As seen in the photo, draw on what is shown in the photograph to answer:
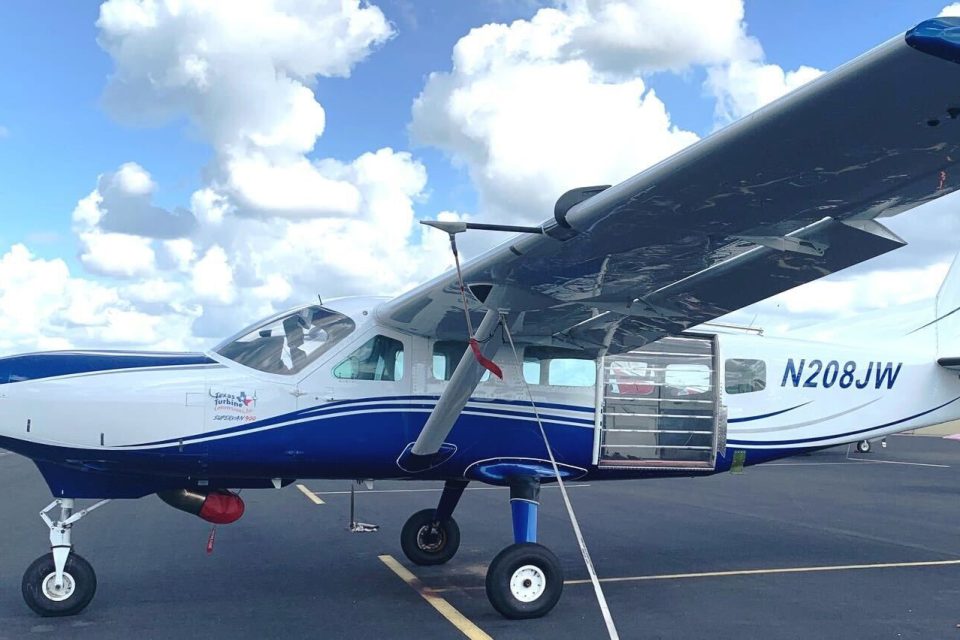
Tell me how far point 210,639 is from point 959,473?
20.5 metres

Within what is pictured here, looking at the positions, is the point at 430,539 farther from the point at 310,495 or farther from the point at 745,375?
the point at 310,495

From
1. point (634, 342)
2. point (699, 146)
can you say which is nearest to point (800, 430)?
point (634, 342)

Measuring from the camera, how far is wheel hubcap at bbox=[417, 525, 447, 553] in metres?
9.15

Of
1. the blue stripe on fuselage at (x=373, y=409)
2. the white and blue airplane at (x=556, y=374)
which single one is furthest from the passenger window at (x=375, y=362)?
the blue stripe on fuselage at (x=373, y=409)

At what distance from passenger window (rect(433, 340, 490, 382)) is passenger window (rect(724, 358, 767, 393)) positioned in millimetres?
2554

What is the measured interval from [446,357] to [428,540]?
2400 mm

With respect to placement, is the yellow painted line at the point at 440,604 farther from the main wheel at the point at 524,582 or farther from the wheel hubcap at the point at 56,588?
the wheel hubcap at the point at 56,588

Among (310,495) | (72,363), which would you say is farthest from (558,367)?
(310,495)

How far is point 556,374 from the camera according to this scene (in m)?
8.09

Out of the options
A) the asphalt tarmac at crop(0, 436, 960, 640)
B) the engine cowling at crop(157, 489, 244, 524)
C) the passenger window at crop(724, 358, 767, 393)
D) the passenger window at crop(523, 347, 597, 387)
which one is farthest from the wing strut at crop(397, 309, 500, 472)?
the passenger window at crop(724, 358, 767, 393)

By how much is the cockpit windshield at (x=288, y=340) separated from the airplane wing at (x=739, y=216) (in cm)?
52

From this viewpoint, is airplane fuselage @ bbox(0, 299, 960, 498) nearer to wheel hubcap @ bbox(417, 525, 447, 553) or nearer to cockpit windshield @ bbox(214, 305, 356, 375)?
cockpit windshield @ bbox(214, 305, 356, 375)

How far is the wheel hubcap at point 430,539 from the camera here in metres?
9.15

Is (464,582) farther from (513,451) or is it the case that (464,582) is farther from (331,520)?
(331,520)
